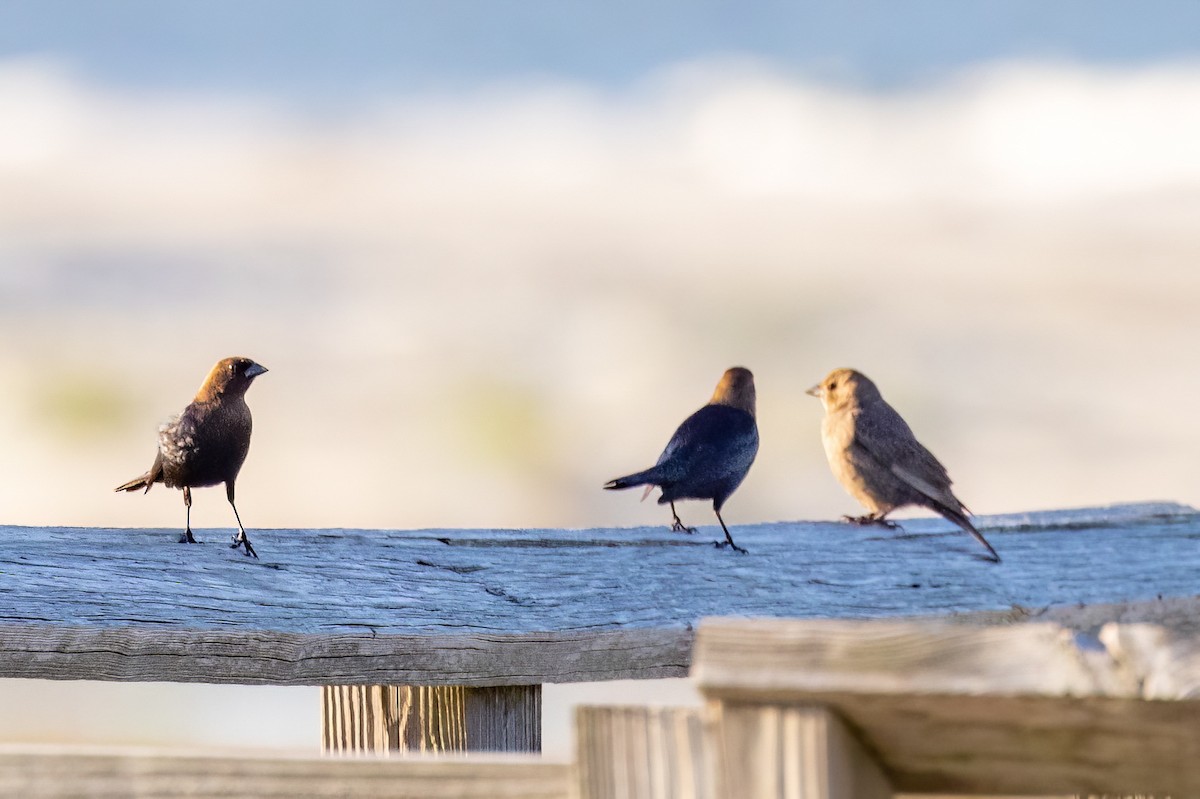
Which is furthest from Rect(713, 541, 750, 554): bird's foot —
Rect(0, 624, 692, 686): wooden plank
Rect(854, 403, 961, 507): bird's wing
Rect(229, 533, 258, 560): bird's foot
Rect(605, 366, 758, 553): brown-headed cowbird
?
Rect(229, 533, 258, 560): bird's foot

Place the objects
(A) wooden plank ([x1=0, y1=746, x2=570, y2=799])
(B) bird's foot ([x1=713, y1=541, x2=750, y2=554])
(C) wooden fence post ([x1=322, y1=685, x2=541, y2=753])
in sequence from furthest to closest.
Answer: (B) bird's foot ([x1=713, y1=541, x2=750, y2=554]) → (C) wooden fence post ([x1=322, y1=685, x2=541, y2=753]) → (A) wooden plank ([x1=0, y1=746, x2=570, y2=799])

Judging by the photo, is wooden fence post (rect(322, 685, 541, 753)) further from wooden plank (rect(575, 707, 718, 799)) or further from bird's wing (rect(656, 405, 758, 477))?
wooden plank (rect(575, 707, 718, 799))

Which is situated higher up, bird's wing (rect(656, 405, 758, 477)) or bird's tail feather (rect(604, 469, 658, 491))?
bird's wing (rect(656, 405, 758, 477))

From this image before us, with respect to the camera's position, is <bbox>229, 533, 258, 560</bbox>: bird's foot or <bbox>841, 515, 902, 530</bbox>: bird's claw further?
<bbox>841, 515, 902, 530</bbox>: bird's claw

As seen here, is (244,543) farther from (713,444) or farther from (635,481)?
(713,444)

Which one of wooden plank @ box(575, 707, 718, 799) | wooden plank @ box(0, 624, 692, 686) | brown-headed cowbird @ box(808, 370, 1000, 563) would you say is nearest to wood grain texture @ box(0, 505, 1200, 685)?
wooden plank @ box(0, 624, 692, 686)

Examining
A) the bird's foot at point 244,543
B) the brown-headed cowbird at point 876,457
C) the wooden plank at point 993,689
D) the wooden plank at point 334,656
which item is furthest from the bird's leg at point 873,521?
the wooden plank at point 993,689

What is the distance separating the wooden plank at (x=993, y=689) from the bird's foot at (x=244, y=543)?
5.81 feet

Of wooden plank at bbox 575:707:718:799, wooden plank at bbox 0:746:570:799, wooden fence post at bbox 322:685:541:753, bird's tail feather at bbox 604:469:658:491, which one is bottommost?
wooden fence post at bbox 322:685:541:753

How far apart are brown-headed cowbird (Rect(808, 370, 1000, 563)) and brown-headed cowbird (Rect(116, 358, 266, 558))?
5.26ft

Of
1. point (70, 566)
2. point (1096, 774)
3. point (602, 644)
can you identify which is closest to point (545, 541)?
point (602, 644)

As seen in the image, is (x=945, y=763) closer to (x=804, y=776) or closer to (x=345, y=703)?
(x=804, y=776)

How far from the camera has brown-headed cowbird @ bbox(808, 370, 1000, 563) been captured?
3555 mm

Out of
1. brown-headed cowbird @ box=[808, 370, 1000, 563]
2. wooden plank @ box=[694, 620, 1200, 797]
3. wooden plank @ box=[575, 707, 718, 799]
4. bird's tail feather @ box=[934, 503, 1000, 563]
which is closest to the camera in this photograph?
wooden plank @ box=[694, 620, 1200, 797]
